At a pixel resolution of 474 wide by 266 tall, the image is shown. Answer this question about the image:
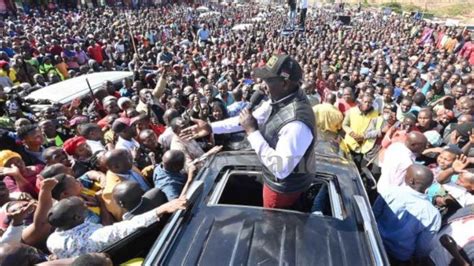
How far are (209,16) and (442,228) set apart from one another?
23737mm

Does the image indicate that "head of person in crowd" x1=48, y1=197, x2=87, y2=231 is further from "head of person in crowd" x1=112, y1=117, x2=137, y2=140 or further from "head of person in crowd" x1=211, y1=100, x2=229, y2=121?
"head of person in crowd" x1=211, y1=100, x2=229, y2=121

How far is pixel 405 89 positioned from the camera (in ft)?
24.6

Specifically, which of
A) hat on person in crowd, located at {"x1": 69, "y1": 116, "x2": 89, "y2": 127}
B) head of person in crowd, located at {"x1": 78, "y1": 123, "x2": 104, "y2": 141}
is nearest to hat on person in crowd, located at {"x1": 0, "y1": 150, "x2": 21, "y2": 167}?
head of person in crowd, located at {"x1": 78, "y1": 123, "x2": 104, "y2": 141}

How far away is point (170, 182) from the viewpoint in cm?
304

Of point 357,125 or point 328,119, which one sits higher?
point 328,119

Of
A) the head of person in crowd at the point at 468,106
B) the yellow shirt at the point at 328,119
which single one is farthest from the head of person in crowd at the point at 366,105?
the head of person in crowd at the point at 468,106

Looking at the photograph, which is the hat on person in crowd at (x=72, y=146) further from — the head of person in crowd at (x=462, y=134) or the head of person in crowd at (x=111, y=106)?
the head of person in crowd at (x=462, y=134)

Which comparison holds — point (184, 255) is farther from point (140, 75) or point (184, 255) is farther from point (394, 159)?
point (140, 75)

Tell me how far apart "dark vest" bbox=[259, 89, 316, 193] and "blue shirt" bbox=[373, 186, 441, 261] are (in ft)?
2.79

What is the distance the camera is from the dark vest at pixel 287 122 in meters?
2.11

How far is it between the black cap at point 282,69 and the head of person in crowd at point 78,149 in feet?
8.46

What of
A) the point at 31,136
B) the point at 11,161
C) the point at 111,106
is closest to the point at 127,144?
the point at 31,136

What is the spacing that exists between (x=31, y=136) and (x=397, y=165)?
3.88 m

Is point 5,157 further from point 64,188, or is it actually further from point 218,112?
point 218,112
